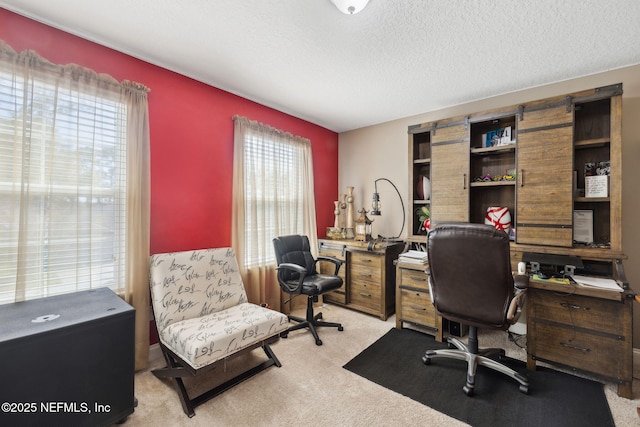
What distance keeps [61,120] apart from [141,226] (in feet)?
2.86

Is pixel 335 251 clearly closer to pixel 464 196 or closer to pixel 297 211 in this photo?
pixel 297 211

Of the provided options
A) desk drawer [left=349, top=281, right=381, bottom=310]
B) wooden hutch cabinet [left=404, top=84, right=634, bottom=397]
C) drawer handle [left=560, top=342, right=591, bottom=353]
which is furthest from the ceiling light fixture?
drawer handle [left=560, top=342, right=591, bottom=353]

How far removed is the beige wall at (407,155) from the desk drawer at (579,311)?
2.64 ft

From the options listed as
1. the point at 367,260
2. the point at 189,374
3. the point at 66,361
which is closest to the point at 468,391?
the point at 367,260

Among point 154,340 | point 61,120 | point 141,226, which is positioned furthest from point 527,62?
point 154,340

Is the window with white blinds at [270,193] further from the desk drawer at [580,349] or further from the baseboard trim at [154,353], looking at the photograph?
the desk drawer at [580,349]

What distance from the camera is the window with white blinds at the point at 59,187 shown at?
1661 mm

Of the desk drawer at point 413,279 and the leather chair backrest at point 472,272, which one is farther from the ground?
the leather chair backrest at point 472,272

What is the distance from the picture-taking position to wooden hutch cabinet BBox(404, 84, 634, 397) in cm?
193

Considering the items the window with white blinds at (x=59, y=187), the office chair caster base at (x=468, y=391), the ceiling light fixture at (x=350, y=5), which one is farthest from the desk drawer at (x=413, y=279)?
the window with white blinds at (x=59, y=187)

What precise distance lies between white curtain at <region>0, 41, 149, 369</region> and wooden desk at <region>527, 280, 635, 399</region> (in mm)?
3130

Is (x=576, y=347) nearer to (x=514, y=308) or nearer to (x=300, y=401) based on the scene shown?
(x=514, y=308)

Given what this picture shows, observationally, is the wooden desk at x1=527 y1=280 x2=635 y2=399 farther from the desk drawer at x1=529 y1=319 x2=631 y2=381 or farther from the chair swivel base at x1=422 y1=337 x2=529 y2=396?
the chair swivel base at x1=422 y1=337 x2=529 y2=396

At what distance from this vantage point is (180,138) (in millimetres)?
2445
